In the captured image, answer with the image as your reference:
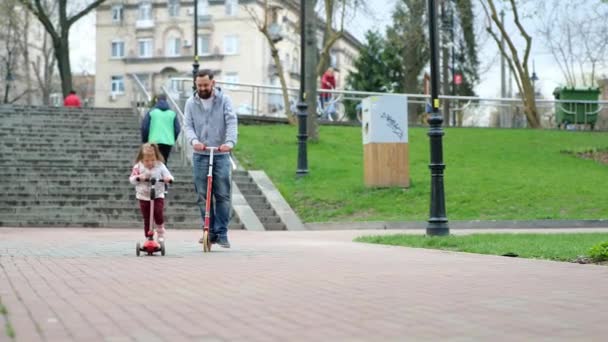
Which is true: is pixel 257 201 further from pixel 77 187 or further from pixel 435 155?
pixel 435 155

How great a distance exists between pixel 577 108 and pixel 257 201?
19.7 meters

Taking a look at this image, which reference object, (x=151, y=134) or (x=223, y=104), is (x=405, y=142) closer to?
(x=151, y=134)

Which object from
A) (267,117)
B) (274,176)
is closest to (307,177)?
(274,176)

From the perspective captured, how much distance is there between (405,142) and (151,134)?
5.47 metres

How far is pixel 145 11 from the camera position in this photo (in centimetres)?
9975

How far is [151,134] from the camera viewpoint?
20625mm

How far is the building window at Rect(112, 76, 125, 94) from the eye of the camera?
100331mm

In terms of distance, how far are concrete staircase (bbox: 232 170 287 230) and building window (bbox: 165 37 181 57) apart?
246ft

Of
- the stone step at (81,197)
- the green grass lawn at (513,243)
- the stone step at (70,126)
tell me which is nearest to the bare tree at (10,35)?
the stone step at (70,126)

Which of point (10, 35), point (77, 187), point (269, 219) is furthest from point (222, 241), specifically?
point (10, 35)

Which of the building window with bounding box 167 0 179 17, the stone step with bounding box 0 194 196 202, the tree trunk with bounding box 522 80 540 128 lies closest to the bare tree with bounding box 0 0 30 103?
the building window with bounding box 167 0 179 17

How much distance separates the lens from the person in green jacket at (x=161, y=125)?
20.6m

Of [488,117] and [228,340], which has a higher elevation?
[488,117]

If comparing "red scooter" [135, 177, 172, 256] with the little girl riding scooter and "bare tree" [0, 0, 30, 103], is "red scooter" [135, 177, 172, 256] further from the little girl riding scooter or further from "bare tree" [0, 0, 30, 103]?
"bare tree" [0, 0, 30, 103]
